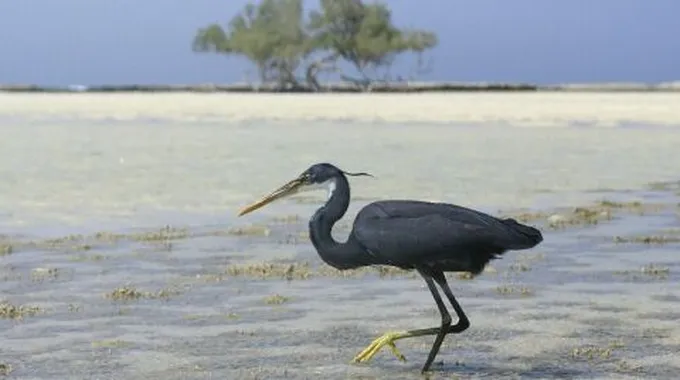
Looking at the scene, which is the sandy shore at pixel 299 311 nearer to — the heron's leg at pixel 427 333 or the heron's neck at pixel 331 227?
the heron's leg at pixel 427 333

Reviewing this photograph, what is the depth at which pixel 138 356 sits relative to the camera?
27.5 ft

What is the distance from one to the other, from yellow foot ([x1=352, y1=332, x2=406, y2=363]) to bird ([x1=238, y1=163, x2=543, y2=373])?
0.23 metres

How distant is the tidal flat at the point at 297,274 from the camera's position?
833 centimetres

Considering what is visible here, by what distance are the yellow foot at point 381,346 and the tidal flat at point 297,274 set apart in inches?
3.6

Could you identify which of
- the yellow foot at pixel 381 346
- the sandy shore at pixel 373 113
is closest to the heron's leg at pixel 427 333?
the yellow foot at pixel 381 346

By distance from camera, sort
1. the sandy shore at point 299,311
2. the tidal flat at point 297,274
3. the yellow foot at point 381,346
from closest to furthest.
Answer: the yellow foot at point 381,346 → the sandy shore at point 299,311 → the tidal flat at point 297,274

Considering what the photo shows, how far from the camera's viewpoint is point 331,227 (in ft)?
25.1

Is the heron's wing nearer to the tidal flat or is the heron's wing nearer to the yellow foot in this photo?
the yellow foot

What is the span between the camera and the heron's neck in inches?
301

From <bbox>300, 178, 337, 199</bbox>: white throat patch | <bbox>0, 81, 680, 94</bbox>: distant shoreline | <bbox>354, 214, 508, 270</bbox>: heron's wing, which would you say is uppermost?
<bbox>300, 178, 337, 199</bbox>: white throat patch

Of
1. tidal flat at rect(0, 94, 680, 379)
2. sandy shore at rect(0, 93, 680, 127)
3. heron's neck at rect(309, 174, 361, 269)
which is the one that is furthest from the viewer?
sandy shore at rect(0, 93, 680, 127)

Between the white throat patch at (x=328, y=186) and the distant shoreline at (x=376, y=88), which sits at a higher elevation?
the white throat patch at (x=328, y=186)

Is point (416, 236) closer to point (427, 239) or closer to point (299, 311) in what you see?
point (427, 239)

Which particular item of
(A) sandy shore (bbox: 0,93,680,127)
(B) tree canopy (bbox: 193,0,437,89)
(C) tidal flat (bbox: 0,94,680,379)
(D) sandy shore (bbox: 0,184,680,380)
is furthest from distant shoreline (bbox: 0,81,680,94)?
(D) sandy shore (bbox: 0,184,680,380)
